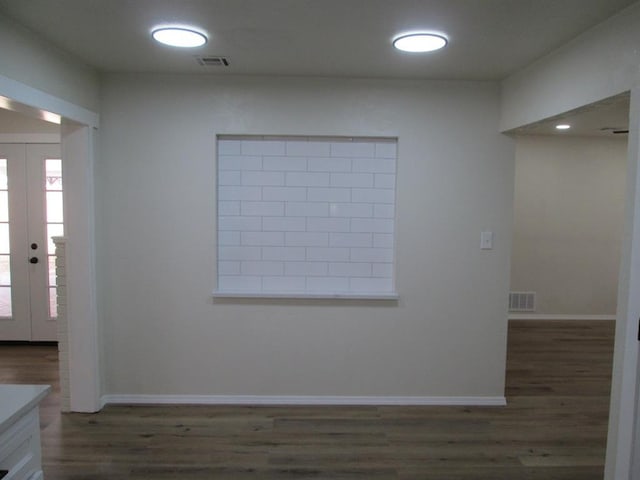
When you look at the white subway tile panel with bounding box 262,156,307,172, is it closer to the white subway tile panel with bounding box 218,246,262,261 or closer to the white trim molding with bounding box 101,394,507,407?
the white subway tile panel with bounding box 218,246,262,261

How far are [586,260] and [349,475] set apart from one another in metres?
4.84

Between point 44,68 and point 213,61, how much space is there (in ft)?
3.06

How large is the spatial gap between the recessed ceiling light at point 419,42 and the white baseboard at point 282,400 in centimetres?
240

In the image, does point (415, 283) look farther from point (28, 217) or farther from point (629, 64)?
point (28, 217)

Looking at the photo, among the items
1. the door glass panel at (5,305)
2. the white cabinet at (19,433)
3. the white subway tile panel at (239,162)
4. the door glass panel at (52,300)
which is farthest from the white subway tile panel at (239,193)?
the door glass panel at (5,305)

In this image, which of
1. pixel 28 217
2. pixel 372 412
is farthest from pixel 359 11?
pixel 28 217

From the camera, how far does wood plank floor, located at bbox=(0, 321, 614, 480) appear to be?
248 centimetres

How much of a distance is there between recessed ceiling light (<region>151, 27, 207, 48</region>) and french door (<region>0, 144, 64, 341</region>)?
2.72 m

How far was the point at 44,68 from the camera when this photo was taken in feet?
7.89

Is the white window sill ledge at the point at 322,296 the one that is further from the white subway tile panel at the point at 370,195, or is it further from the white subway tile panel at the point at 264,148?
the white subway tile panel at the point at 264,148

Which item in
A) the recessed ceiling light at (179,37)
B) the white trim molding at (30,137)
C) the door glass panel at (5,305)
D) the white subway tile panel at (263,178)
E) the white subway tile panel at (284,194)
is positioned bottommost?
the door glass panel at (5,305)

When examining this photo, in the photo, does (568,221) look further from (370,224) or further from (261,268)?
(261,268)

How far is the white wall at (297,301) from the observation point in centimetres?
307

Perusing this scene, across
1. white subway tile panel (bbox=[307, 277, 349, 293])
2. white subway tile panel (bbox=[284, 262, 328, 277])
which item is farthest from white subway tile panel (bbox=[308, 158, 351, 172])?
white subway tile panel (bbox=[307, 277, 349, 293])
